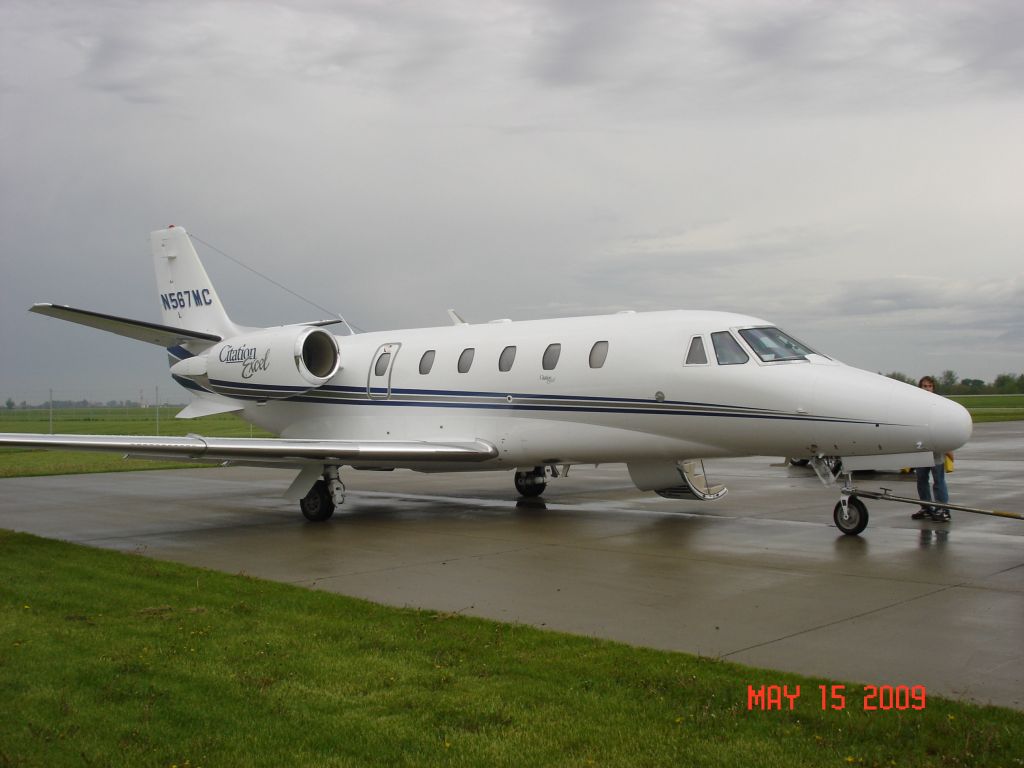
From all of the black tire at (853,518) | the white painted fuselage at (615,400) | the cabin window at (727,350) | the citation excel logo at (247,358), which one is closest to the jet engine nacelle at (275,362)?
the citation excel logo at (247,358)

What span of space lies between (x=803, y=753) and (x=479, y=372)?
10.3 meters

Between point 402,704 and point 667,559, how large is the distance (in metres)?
5.37

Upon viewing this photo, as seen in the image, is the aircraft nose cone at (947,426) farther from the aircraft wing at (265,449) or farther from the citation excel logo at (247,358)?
the citation excel logo at (247,358)

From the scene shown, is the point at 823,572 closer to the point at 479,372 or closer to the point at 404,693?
the point at 404,693

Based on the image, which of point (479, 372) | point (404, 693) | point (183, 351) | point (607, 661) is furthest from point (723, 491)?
point (183, 351)

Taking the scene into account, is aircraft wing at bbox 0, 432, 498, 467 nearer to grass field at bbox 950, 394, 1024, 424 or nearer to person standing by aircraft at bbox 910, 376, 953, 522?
person standing by aircraft at bbox 910, 376, 953, 522

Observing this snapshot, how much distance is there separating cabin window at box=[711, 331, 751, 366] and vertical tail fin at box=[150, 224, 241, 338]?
1027 centimetres

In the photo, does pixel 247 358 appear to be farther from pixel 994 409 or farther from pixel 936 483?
pixel 994 409

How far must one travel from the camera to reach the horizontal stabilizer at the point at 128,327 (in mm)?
14352

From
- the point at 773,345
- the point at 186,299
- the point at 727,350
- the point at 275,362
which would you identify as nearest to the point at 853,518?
the point at 773,345

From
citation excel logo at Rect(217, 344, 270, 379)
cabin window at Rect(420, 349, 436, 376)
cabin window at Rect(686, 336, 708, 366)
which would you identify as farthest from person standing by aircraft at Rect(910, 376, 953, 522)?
citation excel logo at Rect(217, 344, 270, 379)

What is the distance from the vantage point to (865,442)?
35.3ft

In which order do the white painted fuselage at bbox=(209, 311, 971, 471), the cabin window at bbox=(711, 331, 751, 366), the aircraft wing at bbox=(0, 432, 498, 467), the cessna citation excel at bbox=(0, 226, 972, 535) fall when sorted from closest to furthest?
the white painted fuselage at bbox=(209, 311, 971, 471) < the cessna citation excel at bbox=(0, 226, 972, 535) < the cabin window at bbox=(711, 331, 751, 366) < the aircraft wing at bbox=(0, 432, 498, 467)

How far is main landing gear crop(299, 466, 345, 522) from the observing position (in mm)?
14125
